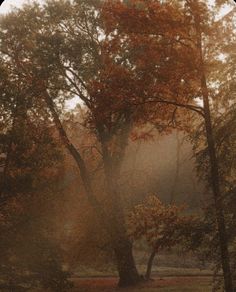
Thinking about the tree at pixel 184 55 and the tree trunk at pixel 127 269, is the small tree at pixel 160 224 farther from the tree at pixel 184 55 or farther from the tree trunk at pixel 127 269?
the tree trunk at pixel 127 269

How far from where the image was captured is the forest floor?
2306 centimetres

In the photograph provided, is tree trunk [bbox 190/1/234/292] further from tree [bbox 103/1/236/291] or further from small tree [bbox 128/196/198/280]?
small tree [bbox 128/196/198/280]

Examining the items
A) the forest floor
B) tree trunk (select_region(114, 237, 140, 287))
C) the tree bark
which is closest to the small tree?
the tree bark

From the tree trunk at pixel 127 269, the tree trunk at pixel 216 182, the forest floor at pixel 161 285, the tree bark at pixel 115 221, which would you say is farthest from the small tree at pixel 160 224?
the tree trunk at pixel 127 269

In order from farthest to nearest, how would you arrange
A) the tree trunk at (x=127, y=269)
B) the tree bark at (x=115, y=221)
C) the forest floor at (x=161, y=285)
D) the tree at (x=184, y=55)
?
the tree trunk at (x=127, y=269), the forest floor at (x=161, y=285), the tree bark at (x=115, y=221), the tree at (x=184, y=55)

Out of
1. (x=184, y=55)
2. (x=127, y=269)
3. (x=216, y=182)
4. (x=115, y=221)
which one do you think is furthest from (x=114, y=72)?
(x=127, y=269)

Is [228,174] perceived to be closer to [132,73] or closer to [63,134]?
[132,73]

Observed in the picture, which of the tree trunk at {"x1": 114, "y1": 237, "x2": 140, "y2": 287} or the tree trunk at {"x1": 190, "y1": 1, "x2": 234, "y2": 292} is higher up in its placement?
the tree trunk at {"x1": 190, "y1": 1, "x2": 234, "y2": 292}

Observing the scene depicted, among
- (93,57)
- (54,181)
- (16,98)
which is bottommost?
(54,181)

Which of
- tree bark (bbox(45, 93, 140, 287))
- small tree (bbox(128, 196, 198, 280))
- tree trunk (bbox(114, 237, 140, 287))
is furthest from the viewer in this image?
tree trunk (bbox(114, 237, 140, 287))

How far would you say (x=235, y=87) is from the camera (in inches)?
501

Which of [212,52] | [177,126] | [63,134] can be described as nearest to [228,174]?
[177,126]

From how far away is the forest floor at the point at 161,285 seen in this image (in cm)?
2306

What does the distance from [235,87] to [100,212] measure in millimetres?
13154
